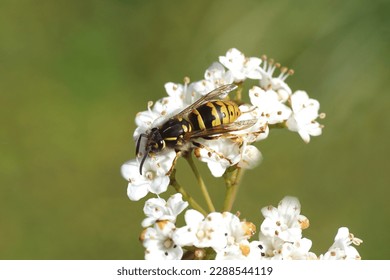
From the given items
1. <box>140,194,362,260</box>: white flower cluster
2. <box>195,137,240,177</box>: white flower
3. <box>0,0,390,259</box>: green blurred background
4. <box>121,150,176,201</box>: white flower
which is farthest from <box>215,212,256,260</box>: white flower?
<box>0,0,390,259</box>: green blurred background

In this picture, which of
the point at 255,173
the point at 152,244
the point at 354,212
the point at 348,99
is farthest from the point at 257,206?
the point at 152,244

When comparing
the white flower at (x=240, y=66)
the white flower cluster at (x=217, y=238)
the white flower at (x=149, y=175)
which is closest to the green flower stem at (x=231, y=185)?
the white flower cluster at (x=217, y=238)

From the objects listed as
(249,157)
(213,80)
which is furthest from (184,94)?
(249,157)

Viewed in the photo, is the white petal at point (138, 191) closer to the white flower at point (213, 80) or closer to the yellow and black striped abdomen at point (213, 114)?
the yellow and black striped abdomen at point (213, 114)

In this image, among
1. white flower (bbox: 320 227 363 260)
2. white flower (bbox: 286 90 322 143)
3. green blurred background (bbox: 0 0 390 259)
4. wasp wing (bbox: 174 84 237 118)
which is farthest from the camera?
green blurred background (bbox: 0 0 390 259)

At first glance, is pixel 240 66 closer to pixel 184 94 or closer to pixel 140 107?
pixel 184 94

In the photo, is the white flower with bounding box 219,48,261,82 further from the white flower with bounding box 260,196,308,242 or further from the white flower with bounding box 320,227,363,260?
the white flower with bounding box 320,227,363,260
